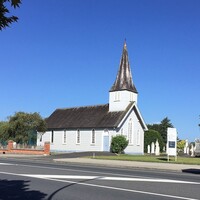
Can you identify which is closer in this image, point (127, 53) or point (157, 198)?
point (157, 198)

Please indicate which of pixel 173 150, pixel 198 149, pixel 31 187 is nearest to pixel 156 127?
pixel 198 149

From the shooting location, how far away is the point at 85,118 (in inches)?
1996

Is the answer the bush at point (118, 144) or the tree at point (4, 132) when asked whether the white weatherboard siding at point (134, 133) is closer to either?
the bush at point (118, 144)

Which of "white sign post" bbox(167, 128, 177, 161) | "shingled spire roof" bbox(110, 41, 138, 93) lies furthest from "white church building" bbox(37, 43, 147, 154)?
"white sign post" bbox(167, 128, 177, 161)

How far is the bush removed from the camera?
147ft

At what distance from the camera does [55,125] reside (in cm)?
5384

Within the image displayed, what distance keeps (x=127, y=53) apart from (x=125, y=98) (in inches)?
250

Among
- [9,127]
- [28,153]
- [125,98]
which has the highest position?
[125,98]

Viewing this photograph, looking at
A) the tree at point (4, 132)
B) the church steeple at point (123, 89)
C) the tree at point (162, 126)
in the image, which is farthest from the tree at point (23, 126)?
the tree at point (162, 126)

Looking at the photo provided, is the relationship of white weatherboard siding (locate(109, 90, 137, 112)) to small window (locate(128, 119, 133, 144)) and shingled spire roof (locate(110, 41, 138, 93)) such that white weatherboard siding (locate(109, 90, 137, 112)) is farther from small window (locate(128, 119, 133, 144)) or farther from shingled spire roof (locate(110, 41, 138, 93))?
small window (locate(128, 119, 133, 144))

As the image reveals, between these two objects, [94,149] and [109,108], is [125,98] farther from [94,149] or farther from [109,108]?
[94,149]

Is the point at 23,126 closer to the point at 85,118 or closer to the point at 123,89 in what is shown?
the point at 85,118

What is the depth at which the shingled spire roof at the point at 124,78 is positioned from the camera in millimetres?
48438

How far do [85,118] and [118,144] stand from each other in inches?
297
